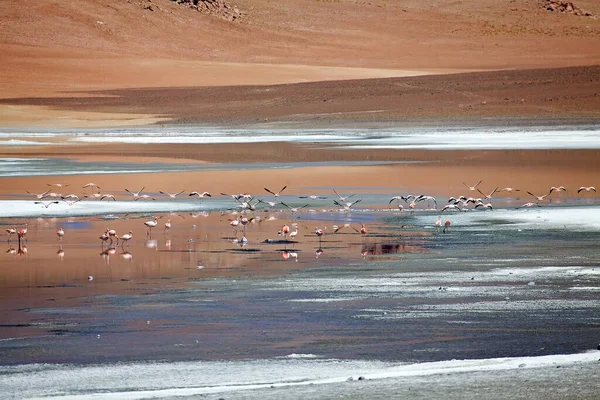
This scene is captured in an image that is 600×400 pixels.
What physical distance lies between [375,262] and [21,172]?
1250cm

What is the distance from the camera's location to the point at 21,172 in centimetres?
2181

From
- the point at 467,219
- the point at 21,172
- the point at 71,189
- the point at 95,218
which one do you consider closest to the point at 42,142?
the point at 21,172

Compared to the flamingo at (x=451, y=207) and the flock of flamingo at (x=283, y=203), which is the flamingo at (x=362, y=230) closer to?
the flock of flamingo at (x=283, y=203)

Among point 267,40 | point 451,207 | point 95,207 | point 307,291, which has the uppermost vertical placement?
point 267,40

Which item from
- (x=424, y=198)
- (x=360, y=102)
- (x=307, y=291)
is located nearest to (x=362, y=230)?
(x=424, y=198)

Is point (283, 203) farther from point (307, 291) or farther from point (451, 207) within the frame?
point (307, 291)

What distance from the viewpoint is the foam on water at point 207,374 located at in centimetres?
608

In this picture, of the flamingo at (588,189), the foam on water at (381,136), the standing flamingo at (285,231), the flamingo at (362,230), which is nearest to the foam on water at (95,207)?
the flamingo at (362,230)

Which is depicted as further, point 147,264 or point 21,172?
point 21,172

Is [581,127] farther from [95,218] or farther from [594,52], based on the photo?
[594,52]

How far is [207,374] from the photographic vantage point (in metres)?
6.46

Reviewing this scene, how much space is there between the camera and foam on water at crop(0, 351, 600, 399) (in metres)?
6.08

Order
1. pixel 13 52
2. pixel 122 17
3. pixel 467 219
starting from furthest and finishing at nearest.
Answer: pixel 122 17, pixel 13 52, pixel 467 219

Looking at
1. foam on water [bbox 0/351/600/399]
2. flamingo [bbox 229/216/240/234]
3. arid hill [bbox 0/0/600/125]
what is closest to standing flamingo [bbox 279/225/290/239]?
flamingo [bbox 229/216/240/234]
